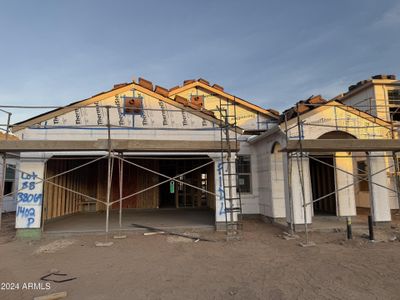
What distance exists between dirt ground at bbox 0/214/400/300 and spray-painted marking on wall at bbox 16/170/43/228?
0.68 m

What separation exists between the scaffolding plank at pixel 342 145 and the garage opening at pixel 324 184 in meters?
4.20

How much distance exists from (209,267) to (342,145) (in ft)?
19.0

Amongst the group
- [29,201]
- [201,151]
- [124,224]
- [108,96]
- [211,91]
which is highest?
[211,91]

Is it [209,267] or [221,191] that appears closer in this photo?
[209,267]

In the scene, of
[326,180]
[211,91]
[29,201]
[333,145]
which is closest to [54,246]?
[29,201]

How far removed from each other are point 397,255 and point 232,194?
509 cm

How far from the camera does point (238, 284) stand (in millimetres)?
5133

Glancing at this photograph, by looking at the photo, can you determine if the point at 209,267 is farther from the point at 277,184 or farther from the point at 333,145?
the point at 277,184

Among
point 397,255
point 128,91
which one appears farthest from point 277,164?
point 128,91

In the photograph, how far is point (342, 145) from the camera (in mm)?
8922

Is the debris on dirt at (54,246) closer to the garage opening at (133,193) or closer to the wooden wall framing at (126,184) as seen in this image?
the garage opening at (133,193)

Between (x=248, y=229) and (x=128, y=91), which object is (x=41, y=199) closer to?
(x=128, y=91)

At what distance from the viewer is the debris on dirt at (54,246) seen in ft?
25.4

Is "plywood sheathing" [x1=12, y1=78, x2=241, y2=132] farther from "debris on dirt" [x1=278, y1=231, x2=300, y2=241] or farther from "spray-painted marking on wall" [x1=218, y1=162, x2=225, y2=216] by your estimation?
"debris on dirt" [x1=278, y1=231, x2=300, y2=241]
